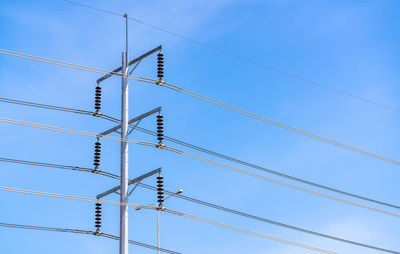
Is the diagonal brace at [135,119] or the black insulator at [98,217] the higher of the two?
the diagonal brace at [135,119]

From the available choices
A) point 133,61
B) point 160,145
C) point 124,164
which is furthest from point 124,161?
point 133,61


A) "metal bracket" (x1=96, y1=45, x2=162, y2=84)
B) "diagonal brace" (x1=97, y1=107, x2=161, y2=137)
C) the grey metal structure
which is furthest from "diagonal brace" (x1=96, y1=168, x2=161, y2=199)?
"metal bracket" (x1=96, y1=45, x2=162, y2=84)

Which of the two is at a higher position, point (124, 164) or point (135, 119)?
point (135, 119)

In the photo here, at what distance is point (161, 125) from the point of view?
2864cm

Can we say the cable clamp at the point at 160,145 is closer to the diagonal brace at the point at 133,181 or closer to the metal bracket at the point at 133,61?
the diagonal brace at the point at 133,181

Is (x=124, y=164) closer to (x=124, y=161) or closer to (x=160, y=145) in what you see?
(x=124, y=161)

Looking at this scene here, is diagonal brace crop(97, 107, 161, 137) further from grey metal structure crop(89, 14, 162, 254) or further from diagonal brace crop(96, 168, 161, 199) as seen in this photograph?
diagonal brace crop(96, 168, 161, 199)

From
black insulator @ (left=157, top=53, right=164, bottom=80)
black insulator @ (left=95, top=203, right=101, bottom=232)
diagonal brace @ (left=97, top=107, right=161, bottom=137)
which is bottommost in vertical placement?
black insulator @ (left=95, top=203, right=101, bottom=232)

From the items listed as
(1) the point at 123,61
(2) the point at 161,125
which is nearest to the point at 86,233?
(2) the point at 161,125

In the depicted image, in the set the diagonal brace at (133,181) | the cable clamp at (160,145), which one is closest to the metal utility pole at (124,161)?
the diagonal brace at (133,181)

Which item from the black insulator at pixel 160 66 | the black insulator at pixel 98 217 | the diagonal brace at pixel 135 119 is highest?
the black insulator at pixel 160 66

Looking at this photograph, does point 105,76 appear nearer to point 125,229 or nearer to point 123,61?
point 123,61

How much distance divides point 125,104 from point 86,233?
17.1 ft

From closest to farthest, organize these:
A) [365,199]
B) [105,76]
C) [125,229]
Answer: [125,229], [105,76], [365,199]
